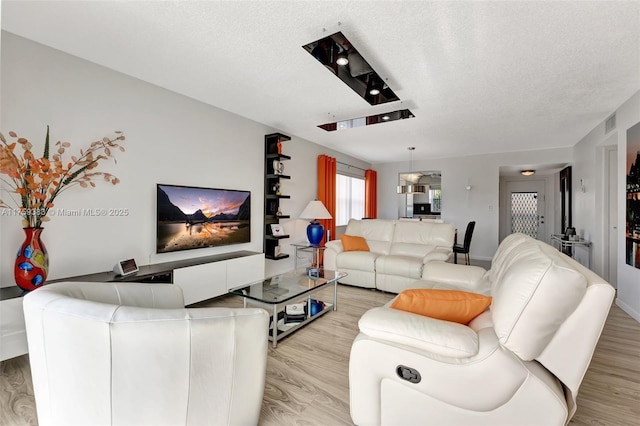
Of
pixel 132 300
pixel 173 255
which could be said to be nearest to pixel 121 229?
pixel 173 255

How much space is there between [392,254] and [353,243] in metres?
0.60

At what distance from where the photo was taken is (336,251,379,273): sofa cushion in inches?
154

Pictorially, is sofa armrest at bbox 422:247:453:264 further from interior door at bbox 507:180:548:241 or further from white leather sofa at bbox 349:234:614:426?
interior door at bbox 507:180:548:241

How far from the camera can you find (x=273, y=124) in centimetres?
433

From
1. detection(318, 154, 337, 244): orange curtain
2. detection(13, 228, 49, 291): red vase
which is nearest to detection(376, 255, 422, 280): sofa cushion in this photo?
detection(318, 154, 337, 244): orange curtain

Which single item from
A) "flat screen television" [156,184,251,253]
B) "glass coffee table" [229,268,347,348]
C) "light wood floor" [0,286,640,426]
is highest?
"flat screen television" [156,184,251,253]

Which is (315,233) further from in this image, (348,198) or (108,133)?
(108,133)

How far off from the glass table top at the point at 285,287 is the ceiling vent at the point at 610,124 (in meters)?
3.95

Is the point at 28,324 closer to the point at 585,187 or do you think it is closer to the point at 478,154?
the point at 585,187

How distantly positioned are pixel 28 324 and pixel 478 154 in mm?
A: 7425

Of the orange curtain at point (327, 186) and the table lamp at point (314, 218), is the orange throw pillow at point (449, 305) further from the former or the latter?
the orange curtain at point (327, 186)

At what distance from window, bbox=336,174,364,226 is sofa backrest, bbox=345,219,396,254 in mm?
1590

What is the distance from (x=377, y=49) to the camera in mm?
2260

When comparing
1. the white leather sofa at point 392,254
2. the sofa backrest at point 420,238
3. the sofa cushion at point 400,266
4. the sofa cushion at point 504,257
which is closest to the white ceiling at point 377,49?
the sofa cushion at point 504,257
